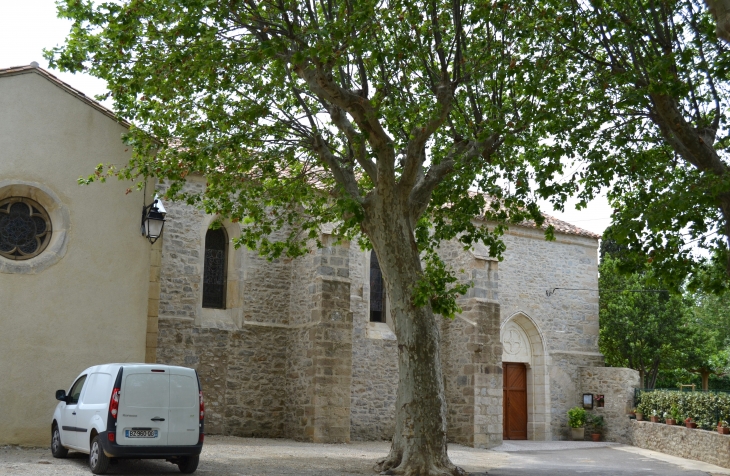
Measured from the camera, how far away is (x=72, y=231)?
13.0 m

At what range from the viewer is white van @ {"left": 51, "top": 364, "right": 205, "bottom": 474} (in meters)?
9.51

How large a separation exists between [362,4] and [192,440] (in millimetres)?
6341

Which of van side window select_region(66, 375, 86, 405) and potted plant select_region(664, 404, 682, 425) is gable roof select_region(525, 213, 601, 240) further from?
van side window select_region(66, 375, 86, 405)

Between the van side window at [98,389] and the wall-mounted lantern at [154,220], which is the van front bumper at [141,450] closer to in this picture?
the van side window at [98,389]

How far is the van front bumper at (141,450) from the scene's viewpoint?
937cm

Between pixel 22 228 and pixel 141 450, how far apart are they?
5.48 m

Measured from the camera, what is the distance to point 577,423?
2275cm

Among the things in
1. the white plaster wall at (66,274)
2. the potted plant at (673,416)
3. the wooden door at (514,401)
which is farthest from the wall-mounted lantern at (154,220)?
the potted plant at (673,416)

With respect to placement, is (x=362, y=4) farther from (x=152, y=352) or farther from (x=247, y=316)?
(x=247, y=316)

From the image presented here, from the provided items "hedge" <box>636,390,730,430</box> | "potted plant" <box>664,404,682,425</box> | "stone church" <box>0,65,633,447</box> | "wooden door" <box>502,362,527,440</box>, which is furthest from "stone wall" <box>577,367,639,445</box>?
"potted plant" <box>664,404,682,425</box>

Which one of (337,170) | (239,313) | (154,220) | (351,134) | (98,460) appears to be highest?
(351,134)

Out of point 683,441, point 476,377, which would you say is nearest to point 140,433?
point 476,377

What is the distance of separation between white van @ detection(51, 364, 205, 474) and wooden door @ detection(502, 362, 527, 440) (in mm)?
14829

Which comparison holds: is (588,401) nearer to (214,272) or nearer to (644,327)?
(644,327)
